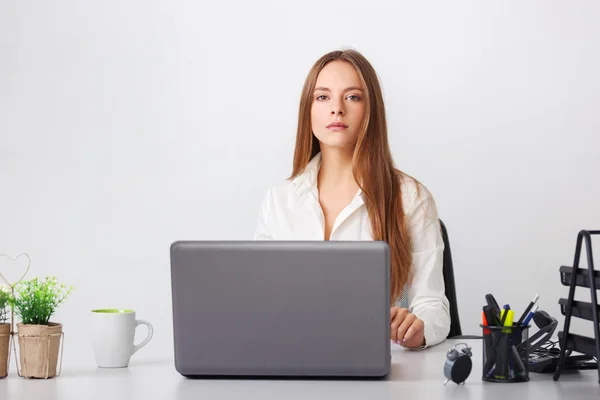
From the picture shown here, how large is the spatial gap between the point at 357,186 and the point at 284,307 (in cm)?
108

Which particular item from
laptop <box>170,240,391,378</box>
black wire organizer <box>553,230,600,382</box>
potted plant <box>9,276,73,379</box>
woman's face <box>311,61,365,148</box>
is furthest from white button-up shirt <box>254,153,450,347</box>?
potted plant <box>9,276,73,379</box>

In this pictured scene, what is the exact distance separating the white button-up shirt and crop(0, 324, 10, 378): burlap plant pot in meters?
1.02

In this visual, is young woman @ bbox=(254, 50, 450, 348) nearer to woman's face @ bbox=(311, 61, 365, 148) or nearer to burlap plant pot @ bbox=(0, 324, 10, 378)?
woman's face @ bbox=(311, 61, 365, 148)

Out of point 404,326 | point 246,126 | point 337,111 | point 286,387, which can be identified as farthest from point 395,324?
point 246,126

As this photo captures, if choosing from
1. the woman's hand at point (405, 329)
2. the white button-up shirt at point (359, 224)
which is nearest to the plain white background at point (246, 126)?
the white button-up shirt at point (359, 224)

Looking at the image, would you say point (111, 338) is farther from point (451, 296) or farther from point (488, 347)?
point (451, 296)

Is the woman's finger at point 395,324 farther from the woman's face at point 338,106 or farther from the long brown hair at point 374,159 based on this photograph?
the woman's face at point 338,106

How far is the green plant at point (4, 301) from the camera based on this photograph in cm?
142

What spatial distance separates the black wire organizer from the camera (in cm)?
128

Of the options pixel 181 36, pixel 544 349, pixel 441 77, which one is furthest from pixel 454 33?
pixel 544 349

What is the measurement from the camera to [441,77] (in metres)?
3.20

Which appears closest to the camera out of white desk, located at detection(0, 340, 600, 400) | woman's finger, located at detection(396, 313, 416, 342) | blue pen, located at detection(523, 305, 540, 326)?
white desk, located at detection(0, 340, 600, 400)

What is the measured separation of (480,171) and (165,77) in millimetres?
1387

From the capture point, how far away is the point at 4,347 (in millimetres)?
1397
